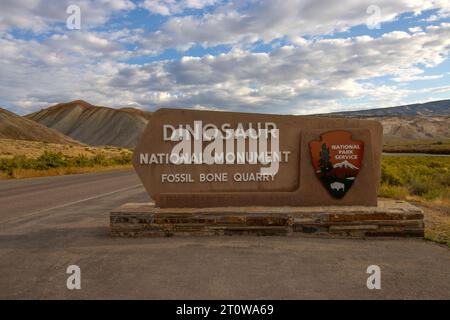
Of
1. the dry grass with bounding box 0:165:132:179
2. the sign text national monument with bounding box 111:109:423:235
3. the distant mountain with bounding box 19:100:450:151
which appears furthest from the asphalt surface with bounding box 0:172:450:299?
the distant mountain with bounding box 19:100:450:151

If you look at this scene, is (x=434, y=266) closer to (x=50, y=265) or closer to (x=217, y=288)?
(x=217, y=288)

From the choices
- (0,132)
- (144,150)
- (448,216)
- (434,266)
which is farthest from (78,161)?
(0,132)

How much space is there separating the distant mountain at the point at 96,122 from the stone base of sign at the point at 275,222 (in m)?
123

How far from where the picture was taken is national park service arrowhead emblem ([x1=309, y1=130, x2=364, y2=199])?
25.5 feet

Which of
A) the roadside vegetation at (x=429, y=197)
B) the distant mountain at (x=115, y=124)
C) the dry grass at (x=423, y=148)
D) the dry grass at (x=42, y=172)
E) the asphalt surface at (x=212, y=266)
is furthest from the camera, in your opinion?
the distant mountain at (x=115, y=124)

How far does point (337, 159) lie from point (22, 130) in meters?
112

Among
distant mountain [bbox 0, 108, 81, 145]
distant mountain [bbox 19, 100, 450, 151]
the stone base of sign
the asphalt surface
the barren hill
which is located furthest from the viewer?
the barren hill

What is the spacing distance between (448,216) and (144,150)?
22.6 ft

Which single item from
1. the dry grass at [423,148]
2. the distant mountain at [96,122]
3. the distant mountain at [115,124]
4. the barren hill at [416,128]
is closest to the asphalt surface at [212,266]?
the dry grass at [423,148]

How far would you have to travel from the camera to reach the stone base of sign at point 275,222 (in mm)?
7109

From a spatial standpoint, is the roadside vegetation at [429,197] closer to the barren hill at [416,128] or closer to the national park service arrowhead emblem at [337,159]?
the national park service arrowhead emblem at [337,159]

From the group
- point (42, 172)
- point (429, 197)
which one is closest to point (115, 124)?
point (42, 172)

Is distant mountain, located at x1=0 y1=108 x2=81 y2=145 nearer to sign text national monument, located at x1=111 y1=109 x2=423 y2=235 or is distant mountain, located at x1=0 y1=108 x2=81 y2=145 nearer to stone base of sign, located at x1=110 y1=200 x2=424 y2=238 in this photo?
sign text national monument, located at x1=111 y1=109 x2=423 y2=235

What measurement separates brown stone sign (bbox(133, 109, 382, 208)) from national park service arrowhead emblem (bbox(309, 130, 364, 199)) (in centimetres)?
3
